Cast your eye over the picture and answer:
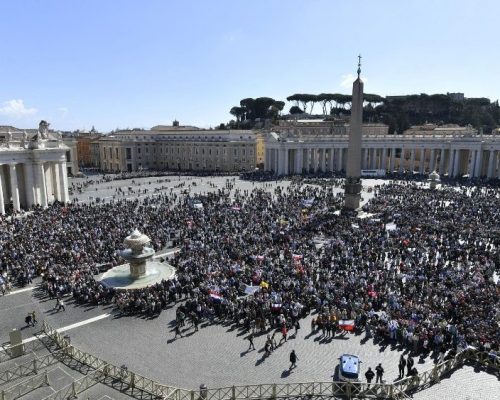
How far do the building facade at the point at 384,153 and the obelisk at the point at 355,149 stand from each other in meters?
33.8

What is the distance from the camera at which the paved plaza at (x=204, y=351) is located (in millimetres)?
12289

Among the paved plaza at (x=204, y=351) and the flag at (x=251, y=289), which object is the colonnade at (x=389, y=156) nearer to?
the flag at (x=251, y=289)

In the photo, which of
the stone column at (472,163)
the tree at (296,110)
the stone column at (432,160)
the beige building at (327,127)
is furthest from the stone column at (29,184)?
the tree at (296,110)

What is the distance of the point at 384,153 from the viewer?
72250 millimetres

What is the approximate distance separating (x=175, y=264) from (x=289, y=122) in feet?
244

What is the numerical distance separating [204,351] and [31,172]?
110 ft

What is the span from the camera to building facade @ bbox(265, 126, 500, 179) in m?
62.4

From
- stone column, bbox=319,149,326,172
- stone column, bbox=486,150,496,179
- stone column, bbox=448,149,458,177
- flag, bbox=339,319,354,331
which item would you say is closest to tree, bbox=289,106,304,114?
stone column, bbox=319,149,326,172

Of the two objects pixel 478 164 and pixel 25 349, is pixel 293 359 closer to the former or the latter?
pixel 25 349

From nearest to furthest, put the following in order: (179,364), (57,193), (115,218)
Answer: (179,364) < (115,218) < (57,193)

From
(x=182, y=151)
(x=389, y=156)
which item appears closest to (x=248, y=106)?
(x=182, y=151)

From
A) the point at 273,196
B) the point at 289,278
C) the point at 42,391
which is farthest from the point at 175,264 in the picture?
the point at 273,196

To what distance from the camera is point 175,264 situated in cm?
2270

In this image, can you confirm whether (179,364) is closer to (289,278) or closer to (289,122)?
(289,278)
